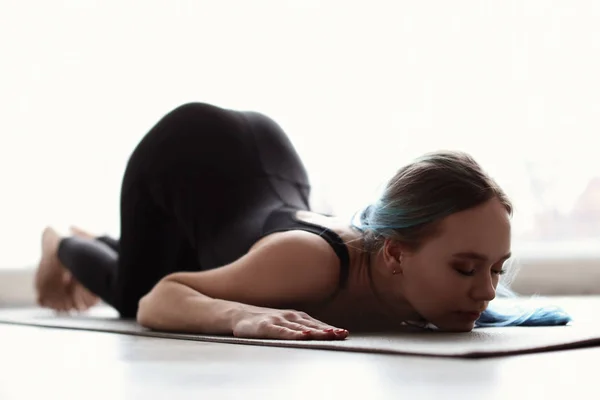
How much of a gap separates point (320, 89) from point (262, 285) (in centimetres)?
166

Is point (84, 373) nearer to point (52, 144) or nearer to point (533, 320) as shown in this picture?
point (533, 320)

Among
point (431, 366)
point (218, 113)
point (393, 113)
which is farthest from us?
point (393, 113)

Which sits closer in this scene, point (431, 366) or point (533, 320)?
point (431, 366)

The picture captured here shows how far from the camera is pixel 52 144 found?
3.42m

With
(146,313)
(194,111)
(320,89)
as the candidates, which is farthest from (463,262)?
(320,89)

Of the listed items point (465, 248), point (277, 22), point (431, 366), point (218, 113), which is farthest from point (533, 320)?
point (277, 22)

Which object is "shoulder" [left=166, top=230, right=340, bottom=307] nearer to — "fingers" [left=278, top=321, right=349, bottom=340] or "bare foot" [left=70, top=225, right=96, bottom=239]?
"fingers" [left=278, top=321, right=349, bottom=340]

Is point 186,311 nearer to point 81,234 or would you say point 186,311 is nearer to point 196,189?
point 196,189

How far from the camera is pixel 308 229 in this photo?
1.75 m

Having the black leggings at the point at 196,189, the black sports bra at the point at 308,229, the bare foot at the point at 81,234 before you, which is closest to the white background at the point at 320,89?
the bare foot at the point at 81,234

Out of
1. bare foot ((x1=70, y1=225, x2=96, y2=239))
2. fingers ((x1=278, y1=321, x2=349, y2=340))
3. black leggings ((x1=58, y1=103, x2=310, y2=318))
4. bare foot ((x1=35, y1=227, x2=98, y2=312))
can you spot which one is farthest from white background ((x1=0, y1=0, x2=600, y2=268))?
fingers ((x1=278, y1=321, x2=349, y2=340))

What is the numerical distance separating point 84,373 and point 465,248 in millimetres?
661

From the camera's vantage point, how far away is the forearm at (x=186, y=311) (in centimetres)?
166

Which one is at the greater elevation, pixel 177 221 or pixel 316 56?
pixel 316 56
